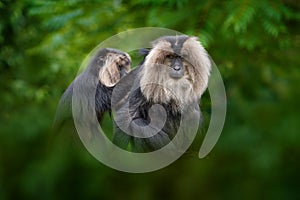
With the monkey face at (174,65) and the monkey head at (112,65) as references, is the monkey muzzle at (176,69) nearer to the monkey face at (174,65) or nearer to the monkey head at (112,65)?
the monkey face at (174,65)

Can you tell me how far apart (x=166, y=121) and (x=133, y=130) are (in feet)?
0.24

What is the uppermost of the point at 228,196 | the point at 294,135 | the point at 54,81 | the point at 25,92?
the point at 294,135

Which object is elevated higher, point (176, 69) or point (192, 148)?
point (176, 69)

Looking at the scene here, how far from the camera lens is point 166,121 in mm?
1285

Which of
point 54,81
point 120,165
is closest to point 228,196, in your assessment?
point 120,165

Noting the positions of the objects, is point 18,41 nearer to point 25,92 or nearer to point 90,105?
point 25,92

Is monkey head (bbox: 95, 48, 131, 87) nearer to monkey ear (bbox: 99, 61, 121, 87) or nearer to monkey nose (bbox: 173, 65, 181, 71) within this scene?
monkey ear (bbox: 99, 61, 121, 87)

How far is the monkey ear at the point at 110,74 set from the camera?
1.25 meters

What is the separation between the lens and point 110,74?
4.19ft

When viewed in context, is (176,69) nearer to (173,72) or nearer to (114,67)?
(173,72)

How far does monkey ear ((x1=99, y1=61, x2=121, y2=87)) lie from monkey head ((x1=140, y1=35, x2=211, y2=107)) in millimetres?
57

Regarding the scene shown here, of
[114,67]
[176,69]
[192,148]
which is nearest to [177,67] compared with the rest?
[176,69]

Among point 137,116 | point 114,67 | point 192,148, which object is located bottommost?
point 192,148

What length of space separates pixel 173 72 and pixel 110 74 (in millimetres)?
141
